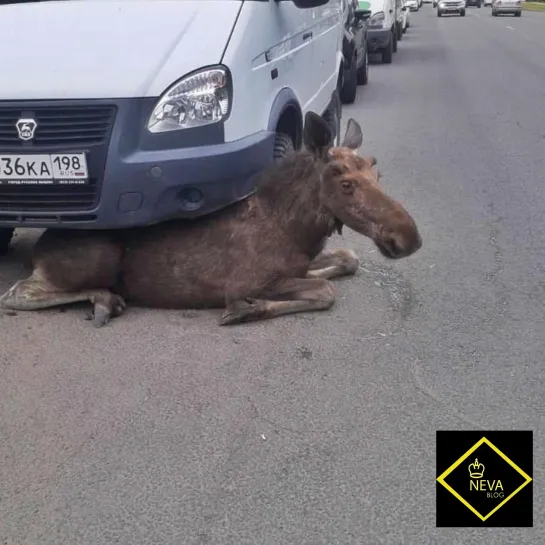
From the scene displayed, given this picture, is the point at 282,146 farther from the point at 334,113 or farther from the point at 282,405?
the point at 334,113

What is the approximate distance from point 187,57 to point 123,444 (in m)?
2.22

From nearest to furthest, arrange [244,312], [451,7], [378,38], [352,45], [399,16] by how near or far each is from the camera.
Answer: [244,312] < [352,45] < [378,38] < [399,16] < [451,7]

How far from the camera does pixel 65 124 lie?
4.29m

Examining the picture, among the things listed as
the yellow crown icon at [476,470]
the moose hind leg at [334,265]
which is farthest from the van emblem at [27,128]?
the yellow crown icon at [476,470]

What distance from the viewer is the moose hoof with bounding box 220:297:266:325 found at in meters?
4.45

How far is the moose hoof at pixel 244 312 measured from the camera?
4453mm

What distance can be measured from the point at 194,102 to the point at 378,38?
13.8m

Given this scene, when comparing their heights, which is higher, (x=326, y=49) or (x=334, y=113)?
(x=326, y=49)

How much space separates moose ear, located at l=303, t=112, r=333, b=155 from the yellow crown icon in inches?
82.1

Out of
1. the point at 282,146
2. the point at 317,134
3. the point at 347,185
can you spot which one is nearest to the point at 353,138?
the point at 317,134

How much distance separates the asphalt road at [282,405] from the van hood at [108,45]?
4.47 feet

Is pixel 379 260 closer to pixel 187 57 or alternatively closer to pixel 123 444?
pixel 187 57

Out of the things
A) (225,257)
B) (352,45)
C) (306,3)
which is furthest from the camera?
(352,45)

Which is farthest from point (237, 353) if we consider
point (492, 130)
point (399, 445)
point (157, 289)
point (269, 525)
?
point (492, 130)
